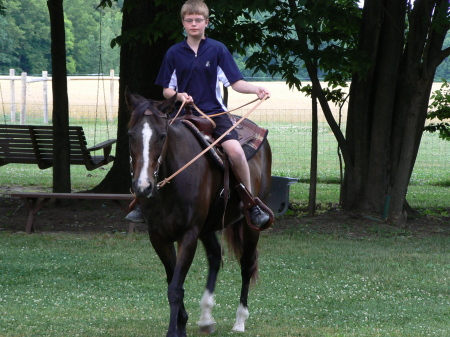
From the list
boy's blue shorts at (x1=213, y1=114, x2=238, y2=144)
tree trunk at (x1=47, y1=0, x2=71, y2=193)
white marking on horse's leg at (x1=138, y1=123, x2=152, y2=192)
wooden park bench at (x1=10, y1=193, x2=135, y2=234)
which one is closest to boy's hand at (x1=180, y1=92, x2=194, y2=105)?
boy's blue shorts at (x1=213, y1=114, x2=238, y2=144)

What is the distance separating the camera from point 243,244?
284 inches

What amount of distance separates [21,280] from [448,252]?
19.6ft

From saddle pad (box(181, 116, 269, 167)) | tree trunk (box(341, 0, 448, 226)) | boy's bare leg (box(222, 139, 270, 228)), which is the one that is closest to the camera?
boy's bare leg (box(222, 139, 270, 228))

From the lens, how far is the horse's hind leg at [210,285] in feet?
21.1

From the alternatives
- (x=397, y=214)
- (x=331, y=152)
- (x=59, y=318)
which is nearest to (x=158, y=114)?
(x=59, y=318)

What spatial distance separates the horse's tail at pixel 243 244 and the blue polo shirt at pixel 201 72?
1.39 meters

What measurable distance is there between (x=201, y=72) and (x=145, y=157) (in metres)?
1.30

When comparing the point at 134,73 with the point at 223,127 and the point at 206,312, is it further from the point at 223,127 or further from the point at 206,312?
the point at 206,312

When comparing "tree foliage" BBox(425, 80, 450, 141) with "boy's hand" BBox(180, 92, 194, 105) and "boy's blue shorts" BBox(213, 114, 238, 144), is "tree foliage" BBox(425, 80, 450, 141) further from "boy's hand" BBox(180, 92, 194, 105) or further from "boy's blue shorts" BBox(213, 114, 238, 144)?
"boy's hand" BBox(180, 92, 194, 105)

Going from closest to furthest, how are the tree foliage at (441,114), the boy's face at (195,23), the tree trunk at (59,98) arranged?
the boy's face at (195,23) → the tree trunk at (59,98) → the tree foliage at (441,114)

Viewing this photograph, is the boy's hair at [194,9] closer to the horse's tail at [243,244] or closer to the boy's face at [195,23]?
the boy's face at [195,23]

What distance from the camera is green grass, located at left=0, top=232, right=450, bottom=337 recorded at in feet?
22.0

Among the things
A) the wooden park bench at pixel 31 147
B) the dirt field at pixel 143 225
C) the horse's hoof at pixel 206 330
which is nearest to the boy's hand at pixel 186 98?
the horse's hoof at pixel 206 330

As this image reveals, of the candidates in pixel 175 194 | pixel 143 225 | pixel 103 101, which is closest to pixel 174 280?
pixel 175 194
